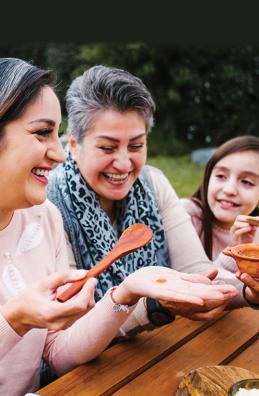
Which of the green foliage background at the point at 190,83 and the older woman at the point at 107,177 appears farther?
the green foliage background at the point at 190,83

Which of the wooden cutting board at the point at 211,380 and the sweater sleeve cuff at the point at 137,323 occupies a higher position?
the sweater sleeve cuff at the point at 137,323

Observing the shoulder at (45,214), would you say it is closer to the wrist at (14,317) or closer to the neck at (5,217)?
the neck at (5,217)

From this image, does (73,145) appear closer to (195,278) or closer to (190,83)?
(195,278)

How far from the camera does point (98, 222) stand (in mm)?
2021

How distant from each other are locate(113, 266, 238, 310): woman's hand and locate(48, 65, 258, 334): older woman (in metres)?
0.45

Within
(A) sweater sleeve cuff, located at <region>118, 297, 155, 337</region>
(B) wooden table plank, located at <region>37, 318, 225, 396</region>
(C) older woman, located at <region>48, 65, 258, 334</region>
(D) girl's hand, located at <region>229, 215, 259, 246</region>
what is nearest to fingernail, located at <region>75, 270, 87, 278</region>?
(B) wooden table plank, located at <region>37, 318, 225, 396</region>

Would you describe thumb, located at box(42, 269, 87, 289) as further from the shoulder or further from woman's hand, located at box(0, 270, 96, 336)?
the shoulder

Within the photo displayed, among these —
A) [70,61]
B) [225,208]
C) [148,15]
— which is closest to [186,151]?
[70,61]

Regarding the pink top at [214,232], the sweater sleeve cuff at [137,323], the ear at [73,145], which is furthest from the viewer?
the pink top at [214,232]

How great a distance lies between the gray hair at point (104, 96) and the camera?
6.36 ft

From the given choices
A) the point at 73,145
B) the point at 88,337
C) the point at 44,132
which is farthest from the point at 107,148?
the point at 88,337

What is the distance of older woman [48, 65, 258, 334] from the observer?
1942 millimetres

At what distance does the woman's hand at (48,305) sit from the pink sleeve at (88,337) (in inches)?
8.5

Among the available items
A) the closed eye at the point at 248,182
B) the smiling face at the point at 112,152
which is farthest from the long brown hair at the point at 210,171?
the smiling face at the point at 112,152
